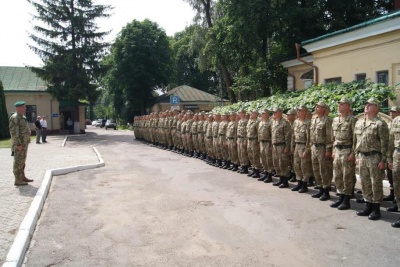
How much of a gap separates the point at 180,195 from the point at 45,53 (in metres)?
29.8

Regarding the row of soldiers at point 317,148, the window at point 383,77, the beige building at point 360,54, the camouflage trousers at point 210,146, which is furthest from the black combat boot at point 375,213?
the window at point 383,77

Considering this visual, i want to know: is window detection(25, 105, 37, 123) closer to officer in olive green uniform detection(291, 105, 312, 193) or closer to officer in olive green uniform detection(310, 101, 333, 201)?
officer in olive green uniform detection(291, 105, 312, 193)

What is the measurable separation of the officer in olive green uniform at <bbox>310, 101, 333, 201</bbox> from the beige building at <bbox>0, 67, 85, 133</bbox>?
30.3 meters

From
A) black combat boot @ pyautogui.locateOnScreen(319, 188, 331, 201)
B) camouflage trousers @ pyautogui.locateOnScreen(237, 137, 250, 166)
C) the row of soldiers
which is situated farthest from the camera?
camouflage trousers @ pyautogui.locateOnScreen(237, 137, 250, 166)

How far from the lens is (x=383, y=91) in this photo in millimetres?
9273

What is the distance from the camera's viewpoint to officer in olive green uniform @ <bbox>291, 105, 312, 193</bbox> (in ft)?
26.0

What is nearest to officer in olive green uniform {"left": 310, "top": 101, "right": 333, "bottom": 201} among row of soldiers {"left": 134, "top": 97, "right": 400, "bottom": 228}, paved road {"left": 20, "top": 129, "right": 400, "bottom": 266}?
row of soldiers {"left": 134, "top": 97, "right": 400, "bottom": 228}

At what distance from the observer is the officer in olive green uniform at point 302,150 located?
7918mm

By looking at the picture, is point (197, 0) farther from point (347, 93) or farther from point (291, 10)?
point (347, 93)

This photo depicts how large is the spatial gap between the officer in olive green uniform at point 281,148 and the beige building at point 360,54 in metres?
3.48

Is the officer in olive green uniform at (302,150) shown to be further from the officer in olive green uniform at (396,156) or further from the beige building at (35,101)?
the beige building at (35,101)

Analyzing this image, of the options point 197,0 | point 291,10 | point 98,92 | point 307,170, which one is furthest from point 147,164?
point 98,92

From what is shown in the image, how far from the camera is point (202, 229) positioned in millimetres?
5617

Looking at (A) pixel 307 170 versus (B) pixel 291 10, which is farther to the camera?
(B) pixel 291 10
